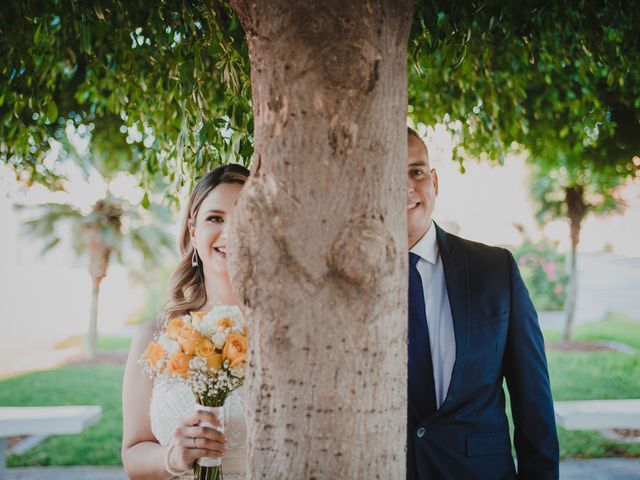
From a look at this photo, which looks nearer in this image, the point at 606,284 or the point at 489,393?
the point at 489,393

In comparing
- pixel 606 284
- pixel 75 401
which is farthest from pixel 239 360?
pixel 606 284

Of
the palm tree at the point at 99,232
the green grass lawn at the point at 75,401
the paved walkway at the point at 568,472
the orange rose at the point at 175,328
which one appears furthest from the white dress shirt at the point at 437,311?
the palm tree at the point at 99,232

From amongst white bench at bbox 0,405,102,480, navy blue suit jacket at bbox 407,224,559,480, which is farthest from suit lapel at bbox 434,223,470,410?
white bench at bbox 0,405,102,480

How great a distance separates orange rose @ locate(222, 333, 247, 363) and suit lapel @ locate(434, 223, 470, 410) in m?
0.86

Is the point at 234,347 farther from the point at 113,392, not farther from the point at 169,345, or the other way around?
the point at 113,392

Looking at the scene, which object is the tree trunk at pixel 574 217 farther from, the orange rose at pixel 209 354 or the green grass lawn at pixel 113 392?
the orange rose at pixel 209 354

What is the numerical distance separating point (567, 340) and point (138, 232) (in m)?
11.2

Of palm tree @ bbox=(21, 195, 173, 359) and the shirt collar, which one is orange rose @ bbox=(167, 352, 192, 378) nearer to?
the shirt collar

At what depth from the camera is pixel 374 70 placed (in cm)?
136

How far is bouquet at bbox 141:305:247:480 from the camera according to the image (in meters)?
2.17

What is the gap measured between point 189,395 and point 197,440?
0.56m

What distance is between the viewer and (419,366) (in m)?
2.41

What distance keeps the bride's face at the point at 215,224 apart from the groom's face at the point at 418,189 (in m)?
0.89

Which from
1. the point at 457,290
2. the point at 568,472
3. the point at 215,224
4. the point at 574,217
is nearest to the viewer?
the point at 457,290
